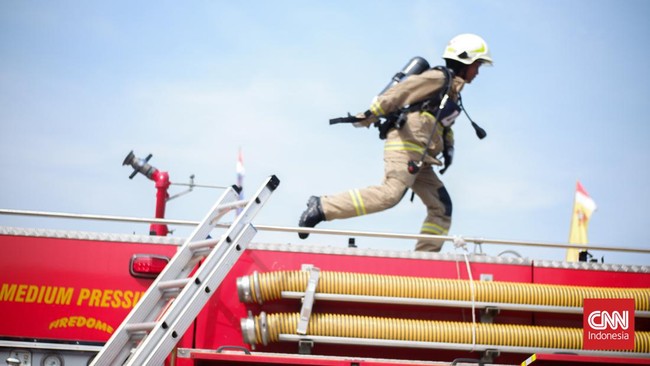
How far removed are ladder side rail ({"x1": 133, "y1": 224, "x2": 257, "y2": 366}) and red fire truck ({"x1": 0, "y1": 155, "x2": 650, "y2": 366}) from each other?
0.02 meters

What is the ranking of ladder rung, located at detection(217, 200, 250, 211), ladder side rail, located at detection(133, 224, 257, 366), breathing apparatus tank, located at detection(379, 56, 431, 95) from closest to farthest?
ladder side rail, located at detection(133, 224, 257, 366), ladder rung, located at detection(217, 200, 250, 211), breathing apparatus tank, located at detection(379, 56, 431, 95)

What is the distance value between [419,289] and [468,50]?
2448 millimetres

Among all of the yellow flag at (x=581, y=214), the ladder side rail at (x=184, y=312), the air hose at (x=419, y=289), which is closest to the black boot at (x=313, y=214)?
the air hose at (x=419, y=289)

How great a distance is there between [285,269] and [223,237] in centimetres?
66

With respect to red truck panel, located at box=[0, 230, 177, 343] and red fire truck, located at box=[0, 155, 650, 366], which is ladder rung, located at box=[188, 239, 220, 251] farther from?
red truck panel, located at box=[0, 230, 177, 343]

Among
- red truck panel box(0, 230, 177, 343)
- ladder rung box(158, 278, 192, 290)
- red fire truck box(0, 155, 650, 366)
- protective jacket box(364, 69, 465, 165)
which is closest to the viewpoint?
ladder rung box(158, 278, 192, 290)

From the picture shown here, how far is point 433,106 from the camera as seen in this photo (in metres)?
6.64

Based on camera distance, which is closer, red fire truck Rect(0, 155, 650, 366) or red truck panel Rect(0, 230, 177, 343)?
red fire truck Rect(0, 155, 650, 366)

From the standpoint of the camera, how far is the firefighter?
628 centimetres

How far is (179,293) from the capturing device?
5191mm

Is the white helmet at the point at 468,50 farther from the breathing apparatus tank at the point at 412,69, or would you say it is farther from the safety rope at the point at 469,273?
the safety rope at the point at 469,273

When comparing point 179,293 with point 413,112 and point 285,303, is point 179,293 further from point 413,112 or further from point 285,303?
point 413,112

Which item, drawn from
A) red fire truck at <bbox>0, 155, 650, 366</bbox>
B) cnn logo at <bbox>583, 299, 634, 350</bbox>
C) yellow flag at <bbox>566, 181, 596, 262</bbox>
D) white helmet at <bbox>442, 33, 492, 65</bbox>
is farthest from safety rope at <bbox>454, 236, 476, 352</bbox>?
yellow flag at <bbox>566, 181, 596, 262</bbox>

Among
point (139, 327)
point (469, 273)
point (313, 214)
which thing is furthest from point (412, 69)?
point (139, 327)
